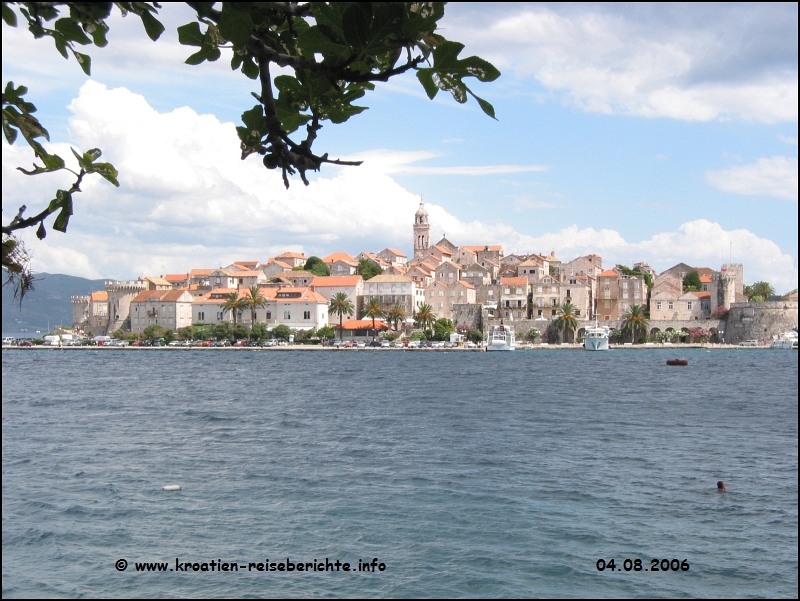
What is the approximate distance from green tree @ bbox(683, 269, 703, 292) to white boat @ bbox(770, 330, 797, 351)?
1670cm

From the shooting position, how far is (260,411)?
31.6 metres

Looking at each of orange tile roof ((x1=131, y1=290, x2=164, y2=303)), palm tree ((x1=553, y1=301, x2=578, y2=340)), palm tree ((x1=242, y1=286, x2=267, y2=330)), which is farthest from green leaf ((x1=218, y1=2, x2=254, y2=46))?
orange tile roof ((x1=131, y1=290, x2=164, y2=303))

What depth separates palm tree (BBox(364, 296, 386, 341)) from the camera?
3510 inches

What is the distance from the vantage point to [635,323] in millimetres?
90812

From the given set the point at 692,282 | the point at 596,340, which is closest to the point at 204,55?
the point at 596,340

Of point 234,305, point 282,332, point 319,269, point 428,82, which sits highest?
point 319,269

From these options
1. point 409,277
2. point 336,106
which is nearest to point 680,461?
point 336,106

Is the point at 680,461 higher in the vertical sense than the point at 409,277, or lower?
lower

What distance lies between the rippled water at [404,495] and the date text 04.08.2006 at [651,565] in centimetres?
17

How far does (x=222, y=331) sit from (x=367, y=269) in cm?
2173

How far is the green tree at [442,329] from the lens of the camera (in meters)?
88.2

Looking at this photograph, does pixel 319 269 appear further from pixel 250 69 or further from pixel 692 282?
pixel 250 69

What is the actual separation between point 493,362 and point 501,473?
50606 mm

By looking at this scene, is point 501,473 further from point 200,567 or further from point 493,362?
point 493,362
